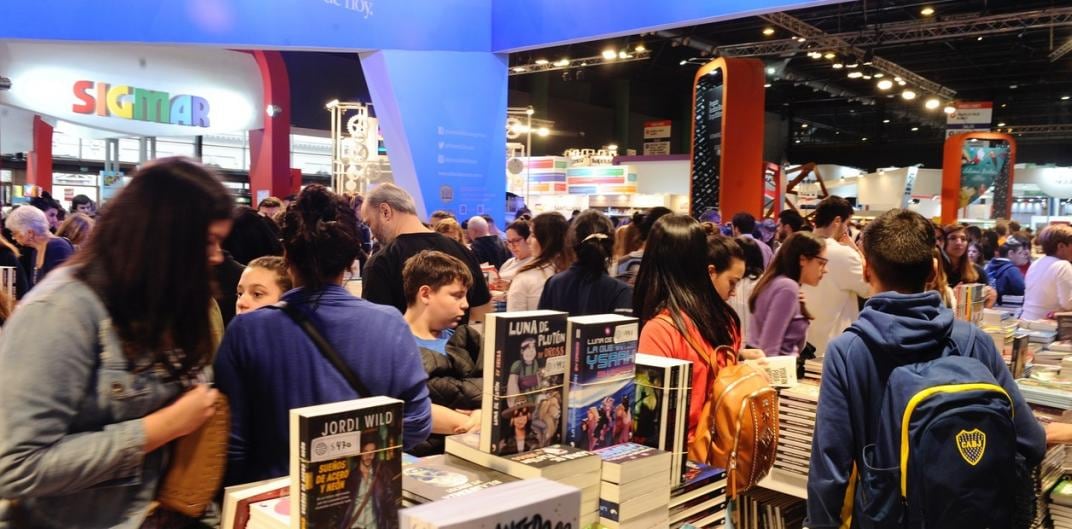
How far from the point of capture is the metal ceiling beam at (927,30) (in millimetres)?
12422

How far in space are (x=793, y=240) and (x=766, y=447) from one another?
1.83 m

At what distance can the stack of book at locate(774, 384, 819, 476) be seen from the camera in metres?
2.45

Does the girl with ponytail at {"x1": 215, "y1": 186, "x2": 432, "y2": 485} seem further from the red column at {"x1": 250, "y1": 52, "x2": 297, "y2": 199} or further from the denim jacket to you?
the red column at {"x1": 250, "y1": 52, "x2": 297, "y2": 199}

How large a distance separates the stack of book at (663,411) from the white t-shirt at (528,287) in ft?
7.29

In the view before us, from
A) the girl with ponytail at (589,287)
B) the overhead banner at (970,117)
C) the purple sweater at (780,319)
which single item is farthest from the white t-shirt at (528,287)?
the overhead banner at (970,117)

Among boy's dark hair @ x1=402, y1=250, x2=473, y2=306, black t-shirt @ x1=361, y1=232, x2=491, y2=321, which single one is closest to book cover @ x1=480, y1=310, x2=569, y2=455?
boy's dark hair @ x1=402, y1=250, x2=473, y2=306

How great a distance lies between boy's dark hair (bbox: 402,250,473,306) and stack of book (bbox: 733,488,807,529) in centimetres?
113

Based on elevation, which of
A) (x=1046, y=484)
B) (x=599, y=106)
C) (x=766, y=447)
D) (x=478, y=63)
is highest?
(x=599, y=106)

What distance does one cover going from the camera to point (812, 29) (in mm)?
14016

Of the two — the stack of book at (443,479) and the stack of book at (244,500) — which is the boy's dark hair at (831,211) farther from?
the stack of book at (244,500)

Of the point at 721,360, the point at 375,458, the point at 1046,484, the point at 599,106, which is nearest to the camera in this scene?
the point at 375,458

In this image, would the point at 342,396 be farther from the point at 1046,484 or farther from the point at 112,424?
the point at 1046,484

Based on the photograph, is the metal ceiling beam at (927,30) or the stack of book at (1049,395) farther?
the metal ceiling beam at (927,30)

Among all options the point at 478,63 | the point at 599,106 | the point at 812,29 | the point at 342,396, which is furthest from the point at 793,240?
the point at 599,106
